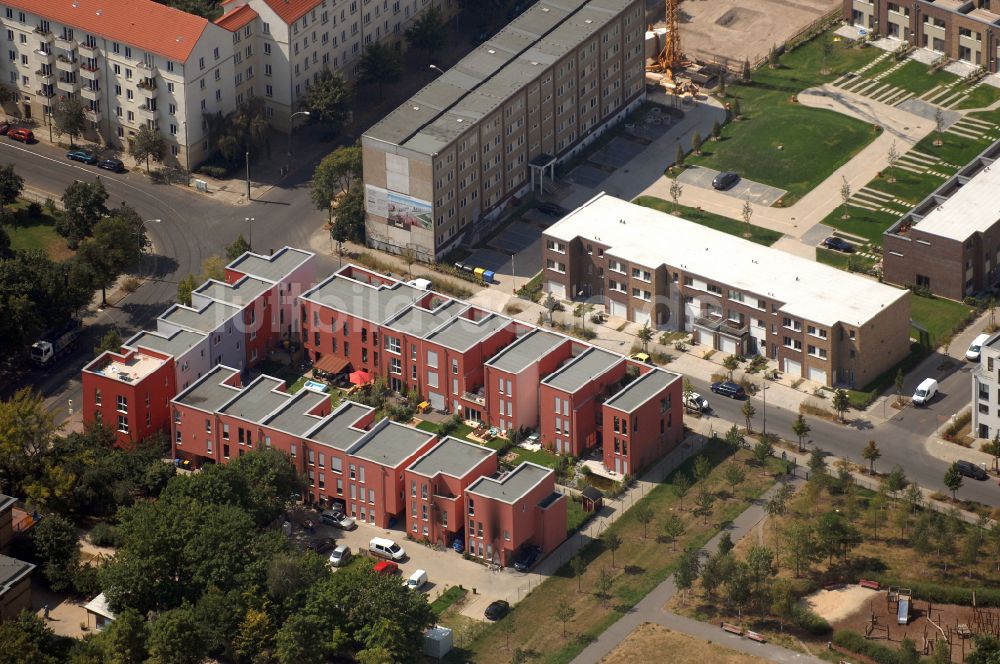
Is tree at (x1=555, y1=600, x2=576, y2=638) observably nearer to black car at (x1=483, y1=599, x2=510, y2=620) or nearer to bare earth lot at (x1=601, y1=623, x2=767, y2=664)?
black car at (x1=483, y1=599, x2=510, y2=620)

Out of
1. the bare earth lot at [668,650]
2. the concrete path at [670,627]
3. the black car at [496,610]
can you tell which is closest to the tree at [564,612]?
the concrete path at [670,627]

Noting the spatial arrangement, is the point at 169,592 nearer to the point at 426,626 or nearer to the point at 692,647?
the point at 426,626

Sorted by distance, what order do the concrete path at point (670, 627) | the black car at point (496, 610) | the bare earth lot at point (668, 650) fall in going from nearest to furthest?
the bare earth lot at point (668, 650)
the concrete path at point (670, 627)
the black car at point (496, 610)

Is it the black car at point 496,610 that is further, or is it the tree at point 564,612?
the black car at point 496,610

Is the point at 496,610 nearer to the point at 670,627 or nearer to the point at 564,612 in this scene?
the point at 564,612

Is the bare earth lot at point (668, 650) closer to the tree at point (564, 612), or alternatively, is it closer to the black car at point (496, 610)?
the tree at point (564, 612)

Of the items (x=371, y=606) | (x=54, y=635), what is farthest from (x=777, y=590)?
(x=54, y=635)
